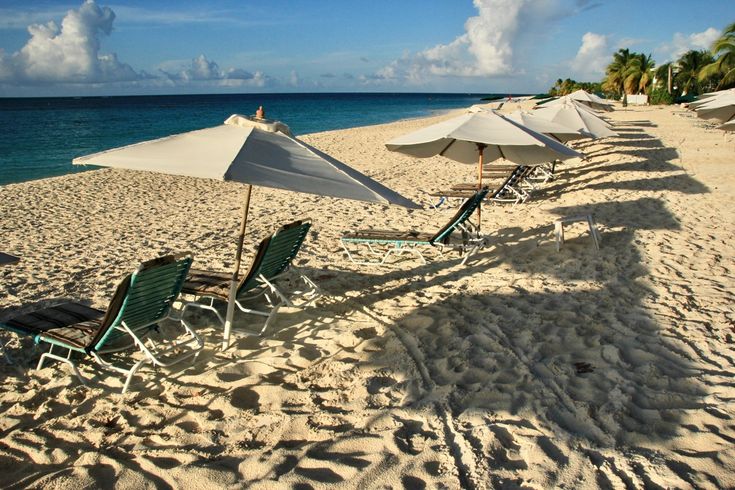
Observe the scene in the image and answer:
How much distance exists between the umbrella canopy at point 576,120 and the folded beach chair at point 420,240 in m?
5.47

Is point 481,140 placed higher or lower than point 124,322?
higher

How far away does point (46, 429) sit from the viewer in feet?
9.90

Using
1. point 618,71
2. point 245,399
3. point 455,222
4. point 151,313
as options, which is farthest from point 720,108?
point 618,71

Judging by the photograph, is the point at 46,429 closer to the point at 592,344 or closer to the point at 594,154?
the point at 592,344

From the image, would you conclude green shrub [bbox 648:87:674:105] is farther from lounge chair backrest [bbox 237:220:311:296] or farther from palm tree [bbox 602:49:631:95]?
lounge chair backrest [bbox 237:220:311:296]

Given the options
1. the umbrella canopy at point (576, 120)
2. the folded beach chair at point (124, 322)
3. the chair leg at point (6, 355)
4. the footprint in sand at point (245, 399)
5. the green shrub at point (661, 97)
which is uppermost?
the green shrub at point (661, 97)

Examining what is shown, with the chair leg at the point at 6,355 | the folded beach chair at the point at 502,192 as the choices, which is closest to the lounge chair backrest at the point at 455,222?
the folded beach chair at the point at 502,192

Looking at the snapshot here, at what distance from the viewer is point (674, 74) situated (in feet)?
175

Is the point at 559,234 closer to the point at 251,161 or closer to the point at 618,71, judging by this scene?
the point at 251,161

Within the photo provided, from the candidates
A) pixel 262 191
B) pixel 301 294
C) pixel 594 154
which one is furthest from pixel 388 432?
pixel 594 154

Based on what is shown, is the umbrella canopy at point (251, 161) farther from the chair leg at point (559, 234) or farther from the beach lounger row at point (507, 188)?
the beach lounger row at point (507, 188)

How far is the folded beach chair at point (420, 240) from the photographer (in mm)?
6020

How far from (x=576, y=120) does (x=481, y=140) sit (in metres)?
6.80

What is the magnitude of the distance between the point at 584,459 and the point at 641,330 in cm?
188
